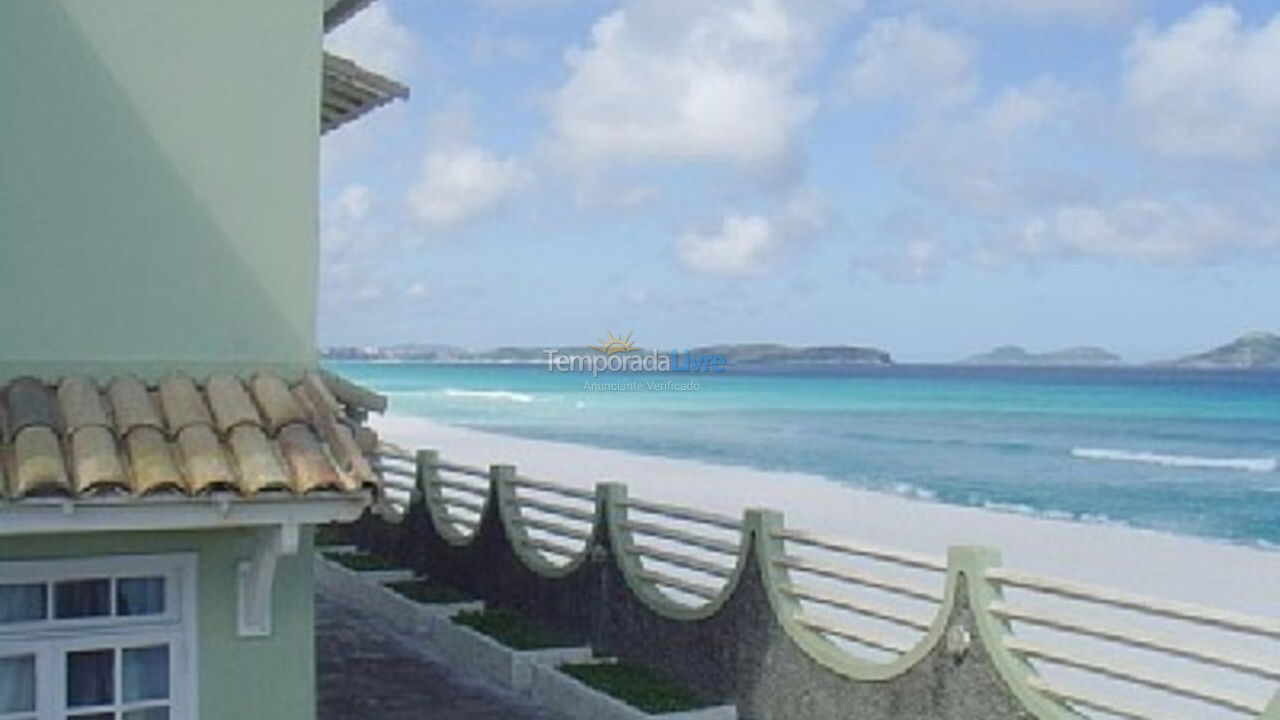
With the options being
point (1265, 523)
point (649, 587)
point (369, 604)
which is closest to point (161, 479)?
point (649, 587)

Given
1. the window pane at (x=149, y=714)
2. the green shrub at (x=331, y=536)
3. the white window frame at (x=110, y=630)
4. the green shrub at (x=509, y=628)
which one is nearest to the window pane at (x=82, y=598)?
Answer: the white window frame at (x=110, y=630)

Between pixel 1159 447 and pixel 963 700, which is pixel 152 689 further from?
pixel 1159 447

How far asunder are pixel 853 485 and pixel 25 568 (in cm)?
3697

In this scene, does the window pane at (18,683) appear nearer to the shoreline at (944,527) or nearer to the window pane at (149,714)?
the window pane at (149,714)

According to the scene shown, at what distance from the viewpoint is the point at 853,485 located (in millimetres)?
41719

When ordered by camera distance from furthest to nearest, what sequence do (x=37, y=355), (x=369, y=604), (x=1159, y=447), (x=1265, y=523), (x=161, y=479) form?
(x=1159, y=447), (x=1265, y=523), (x=369, y=604), (x=37, y=355), (x=161, y=479)

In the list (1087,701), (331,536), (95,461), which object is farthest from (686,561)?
(331,536)

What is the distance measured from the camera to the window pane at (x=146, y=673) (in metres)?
5.98

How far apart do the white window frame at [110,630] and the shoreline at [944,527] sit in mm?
16139

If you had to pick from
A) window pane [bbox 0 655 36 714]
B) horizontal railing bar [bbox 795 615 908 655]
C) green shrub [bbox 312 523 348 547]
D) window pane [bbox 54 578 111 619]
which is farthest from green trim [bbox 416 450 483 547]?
window pane [bbox 0 655 36 714]

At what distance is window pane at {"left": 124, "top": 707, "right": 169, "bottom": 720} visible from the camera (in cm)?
597

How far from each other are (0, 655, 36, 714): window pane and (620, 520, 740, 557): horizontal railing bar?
4.99 m

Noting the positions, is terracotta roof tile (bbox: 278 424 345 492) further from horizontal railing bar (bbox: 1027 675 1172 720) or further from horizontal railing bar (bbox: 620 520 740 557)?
horizontal railing bar (bbox: 620 520 740 557)

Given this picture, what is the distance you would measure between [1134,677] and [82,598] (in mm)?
4798
